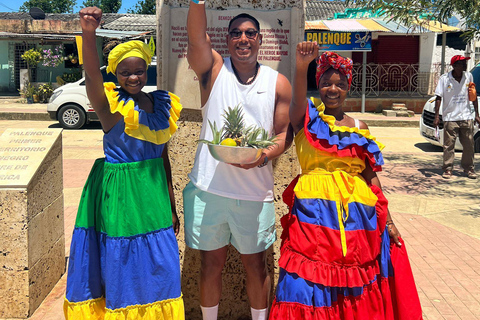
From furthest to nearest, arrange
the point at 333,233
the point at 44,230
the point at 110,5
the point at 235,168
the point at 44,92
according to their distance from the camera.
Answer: the point at 110,5
the point at 44,92
the point at 44,230
the point at 235,168
the point at 333,233

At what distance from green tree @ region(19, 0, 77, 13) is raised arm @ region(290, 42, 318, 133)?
213ft

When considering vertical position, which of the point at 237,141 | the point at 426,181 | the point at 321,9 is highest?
the point at 321,9

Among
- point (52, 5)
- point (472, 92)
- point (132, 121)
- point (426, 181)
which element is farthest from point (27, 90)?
point (52, 5)

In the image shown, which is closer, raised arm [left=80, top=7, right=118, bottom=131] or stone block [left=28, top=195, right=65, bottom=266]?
raised arm [left=80, top=7, right=118, bottom=131]

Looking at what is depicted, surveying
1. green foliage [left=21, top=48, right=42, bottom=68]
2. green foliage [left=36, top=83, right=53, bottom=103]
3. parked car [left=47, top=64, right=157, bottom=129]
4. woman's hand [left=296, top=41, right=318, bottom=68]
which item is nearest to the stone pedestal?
woman's hand [left=296, top=41, right=318, bottom=68]

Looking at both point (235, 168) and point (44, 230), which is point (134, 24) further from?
point (235, 168)

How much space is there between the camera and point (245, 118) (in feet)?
9.36

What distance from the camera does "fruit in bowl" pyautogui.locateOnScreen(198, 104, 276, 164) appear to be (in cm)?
255

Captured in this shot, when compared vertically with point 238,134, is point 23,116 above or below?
below

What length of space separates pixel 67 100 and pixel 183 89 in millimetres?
10947

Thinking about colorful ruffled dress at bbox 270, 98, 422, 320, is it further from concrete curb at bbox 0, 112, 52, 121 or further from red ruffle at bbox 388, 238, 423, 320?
concrete curb at bbox 0, 112, 52, 121

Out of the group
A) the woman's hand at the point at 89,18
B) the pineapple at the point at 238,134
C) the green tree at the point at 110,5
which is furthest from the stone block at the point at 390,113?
the green tree at the point at 110,5

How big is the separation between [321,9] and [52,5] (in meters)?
47.7

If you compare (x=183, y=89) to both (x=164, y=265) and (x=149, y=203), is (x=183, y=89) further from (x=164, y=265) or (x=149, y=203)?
(x=164, y=265)
